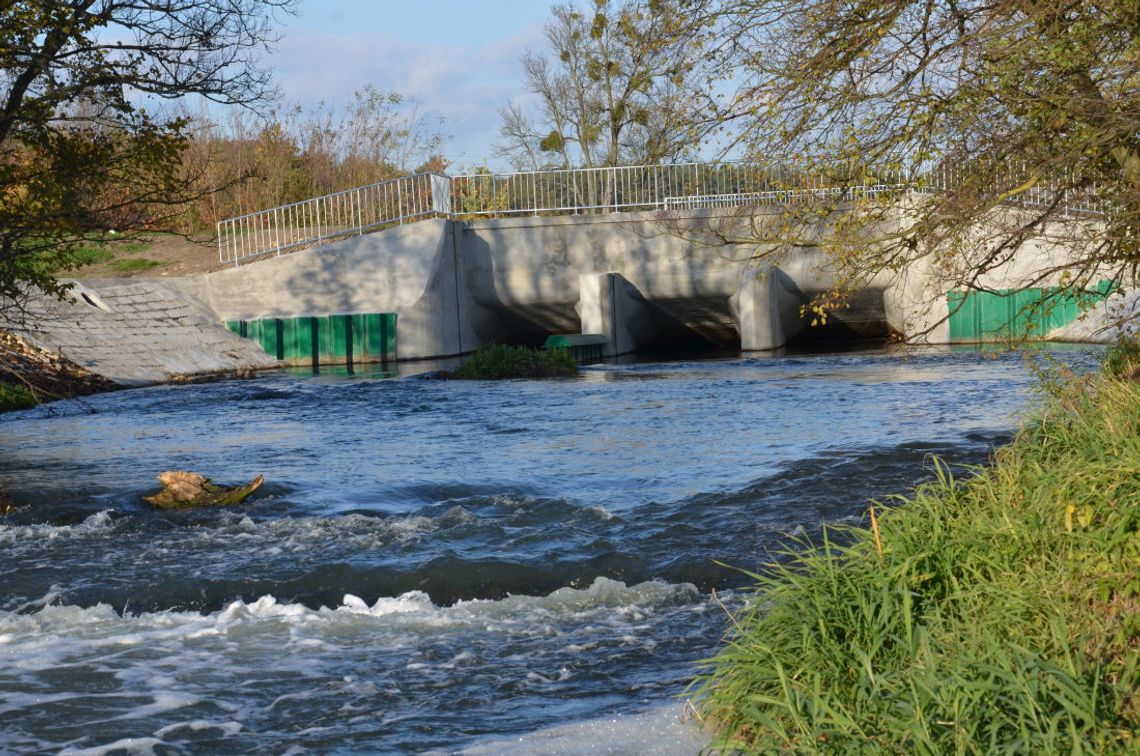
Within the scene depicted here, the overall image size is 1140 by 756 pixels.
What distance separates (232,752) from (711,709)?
1.86 meters

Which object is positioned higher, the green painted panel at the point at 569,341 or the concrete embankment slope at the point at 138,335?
the concrete embankment slope at the point at 138,335

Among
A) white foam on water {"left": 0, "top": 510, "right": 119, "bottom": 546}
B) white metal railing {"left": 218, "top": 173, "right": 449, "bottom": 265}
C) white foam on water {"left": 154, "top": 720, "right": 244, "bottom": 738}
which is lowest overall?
white foam on water {"left": 154, "top": 720, "right": 244, "bottom": 738}

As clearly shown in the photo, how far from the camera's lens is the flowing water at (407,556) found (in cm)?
531

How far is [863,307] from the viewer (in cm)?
2923

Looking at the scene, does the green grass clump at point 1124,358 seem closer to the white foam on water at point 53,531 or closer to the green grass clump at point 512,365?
the white foam on water at point 53,531

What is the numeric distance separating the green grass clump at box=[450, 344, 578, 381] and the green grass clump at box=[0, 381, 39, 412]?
6549 mm

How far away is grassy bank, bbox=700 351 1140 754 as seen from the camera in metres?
3.60

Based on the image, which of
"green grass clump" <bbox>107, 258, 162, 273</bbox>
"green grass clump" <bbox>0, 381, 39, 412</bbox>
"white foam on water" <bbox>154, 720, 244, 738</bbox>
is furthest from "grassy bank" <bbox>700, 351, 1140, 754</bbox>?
"green grass clump" <bbox>107, 258, 162, 273</bbox>

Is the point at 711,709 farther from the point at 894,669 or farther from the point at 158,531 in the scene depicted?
the point at 158,531

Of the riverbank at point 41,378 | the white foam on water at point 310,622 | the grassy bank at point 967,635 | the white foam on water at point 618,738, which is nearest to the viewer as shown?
the grassy bank at point 967,635

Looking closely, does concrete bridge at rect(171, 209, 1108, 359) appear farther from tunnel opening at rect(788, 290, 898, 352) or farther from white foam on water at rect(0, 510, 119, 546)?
white foam on water at rect(0, 510, 119, 546)

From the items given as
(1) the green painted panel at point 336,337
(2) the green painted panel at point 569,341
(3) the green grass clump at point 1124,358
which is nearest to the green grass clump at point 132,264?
(1) the green painted panel at point 336,337

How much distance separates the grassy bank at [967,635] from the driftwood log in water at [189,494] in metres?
5.92

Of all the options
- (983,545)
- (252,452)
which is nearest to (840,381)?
(252,452)
